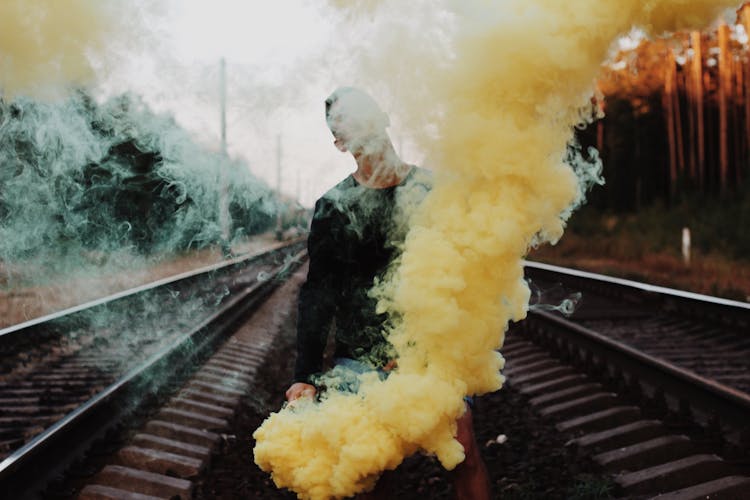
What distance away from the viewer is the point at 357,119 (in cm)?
246

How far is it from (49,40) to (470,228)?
283cm

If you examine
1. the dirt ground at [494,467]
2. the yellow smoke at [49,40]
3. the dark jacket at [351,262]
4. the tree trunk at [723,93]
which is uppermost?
the tree trunk at [723,93]

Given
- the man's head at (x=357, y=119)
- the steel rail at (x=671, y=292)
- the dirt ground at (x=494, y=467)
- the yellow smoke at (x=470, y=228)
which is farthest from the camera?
the steel rail at (x=671, y=292)

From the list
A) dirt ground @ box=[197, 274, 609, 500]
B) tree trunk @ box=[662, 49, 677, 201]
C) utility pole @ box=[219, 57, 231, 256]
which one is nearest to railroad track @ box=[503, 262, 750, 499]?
dirt ground @ box=[197, 274, 609, 500]

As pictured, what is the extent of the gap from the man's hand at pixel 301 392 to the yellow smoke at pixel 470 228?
22cm

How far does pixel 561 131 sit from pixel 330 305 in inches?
41.2

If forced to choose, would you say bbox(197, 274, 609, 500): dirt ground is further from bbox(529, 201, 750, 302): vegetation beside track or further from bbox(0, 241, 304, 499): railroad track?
bbox(529, 201, 750, 302): vegetation beside track

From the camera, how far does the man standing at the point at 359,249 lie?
2.47 metres

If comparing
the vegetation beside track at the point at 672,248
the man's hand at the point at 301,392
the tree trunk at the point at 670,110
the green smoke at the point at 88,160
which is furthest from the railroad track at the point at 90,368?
the tree trunk at the point at 670,110

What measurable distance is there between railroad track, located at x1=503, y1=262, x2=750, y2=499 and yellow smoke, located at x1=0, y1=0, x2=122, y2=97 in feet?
12.3

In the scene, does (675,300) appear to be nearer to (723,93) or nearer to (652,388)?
(652,388)

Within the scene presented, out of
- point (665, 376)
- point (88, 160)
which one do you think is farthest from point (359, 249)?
point (665, 376)

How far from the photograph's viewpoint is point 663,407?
4.70m

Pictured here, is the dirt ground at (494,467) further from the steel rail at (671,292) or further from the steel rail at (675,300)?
the steel rail at (671,292)
